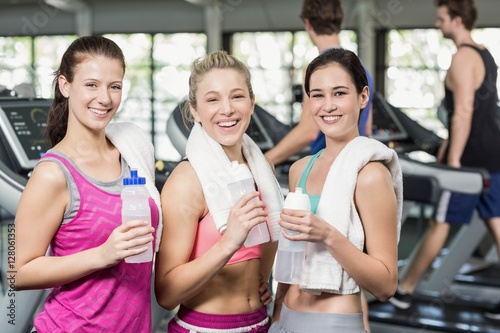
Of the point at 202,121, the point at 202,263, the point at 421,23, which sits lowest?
the point at 202,263

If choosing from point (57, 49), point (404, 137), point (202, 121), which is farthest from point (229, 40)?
point (202, 121)

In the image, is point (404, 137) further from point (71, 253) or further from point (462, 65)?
point (71, 253)

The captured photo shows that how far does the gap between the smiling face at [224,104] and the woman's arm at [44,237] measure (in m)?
0.32

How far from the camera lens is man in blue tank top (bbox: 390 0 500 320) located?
3486mm

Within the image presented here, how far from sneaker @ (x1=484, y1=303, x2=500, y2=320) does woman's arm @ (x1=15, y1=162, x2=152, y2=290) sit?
2.83 m

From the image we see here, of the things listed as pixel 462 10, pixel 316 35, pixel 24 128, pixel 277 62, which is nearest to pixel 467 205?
pixel 462 10

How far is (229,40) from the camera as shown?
1102cm

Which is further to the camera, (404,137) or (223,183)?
(404,137)

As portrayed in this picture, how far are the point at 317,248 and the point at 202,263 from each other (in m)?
0.22

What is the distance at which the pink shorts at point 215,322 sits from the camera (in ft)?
4.90

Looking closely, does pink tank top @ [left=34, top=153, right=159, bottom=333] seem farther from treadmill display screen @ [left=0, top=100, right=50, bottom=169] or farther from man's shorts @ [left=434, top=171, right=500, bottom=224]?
man's shorts @ [left=434, top=171, right=500, bottom=224]

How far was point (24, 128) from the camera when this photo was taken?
236 cm

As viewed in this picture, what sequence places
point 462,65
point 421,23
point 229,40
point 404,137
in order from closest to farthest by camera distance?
1. point 462,65
2. point 404,137
3. point 421,23
4. point 229,40

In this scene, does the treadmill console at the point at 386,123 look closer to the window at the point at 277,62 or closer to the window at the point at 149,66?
the window at the point at 277,62
